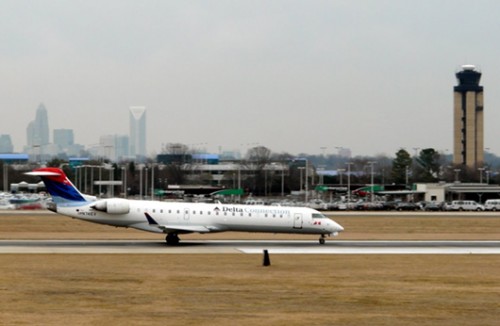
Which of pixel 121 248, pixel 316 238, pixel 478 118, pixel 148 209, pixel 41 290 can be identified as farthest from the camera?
pixel 478 118

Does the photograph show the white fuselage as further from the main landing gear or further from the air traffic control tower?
the air traffic control tower

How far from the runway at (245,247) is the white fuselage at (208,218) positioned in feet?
2.85

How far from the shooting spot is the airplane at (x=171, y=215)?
161 feet

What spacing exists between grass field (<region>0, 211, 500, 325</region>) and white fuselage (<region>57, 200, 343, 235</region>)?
25.4 ft

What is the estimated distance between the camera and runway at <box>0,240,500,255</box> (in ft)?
145

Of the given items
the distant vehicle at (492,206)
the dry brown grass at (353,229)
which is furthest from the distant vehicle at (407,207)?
the dry brown grass at (353,229)

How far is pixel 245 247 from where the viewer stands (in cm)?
4747

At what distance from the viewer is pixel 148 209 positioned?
4919 cm

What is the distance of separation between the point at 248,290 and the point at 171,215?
20408mm

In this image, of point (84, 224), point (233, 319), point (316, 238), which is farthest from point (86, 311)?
point (84, 224)

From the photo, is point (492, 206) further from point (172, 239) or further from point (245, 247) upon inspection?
point (172, 239)

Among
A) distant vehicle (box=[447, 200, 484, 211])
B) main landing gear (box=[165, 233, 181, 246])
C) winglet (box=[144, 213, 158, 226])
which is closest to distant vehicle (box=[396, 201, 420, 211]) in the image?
distant vehicle (box=[447, 200, 484, 211])

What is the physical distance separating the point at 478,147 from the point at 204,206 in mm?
152430

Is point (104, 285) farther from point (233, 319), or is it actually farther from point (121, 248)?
point (121, 248)
